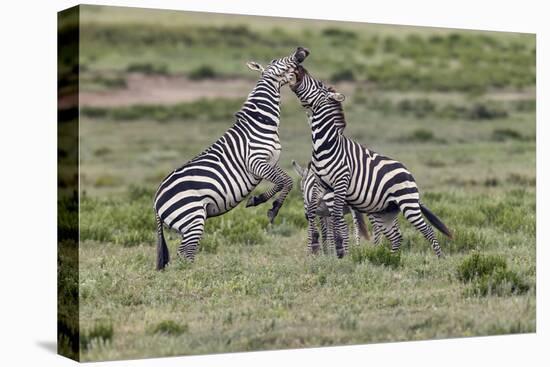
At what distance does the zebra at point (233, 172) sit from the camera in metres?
11.8

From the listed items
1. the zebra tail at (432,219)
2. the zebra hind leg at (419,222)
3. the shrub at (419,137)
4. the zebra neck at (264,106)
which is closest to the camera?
the zebra neck at (264,106)

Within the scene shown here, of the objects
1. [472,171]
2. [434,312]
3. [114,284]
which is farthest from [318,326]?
[472,171]

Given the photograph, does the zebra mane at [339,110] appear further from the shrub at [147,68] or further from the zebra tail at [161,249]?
the zebra tail at [161,249]

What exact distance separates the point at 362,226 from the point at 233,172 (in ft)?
5.89

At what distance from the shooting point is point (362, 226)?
12789 mm

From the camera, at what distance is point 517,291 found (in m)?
12.6

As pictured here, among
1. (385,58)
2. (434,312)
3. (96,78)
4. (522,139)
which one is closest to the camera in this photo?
(96,78)

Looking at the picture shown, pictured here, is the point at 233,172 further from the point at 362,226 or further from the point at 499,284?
the point at 499,284

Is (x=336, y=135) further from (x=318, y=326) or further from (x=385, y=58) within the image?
(x=318, y=326)

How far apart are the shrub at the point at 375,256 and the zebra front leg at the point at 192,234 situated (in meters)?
1.80

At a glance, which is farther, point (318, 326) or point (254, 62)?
point (254, 62)

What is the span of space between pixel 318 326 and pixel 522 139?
4.38 meters

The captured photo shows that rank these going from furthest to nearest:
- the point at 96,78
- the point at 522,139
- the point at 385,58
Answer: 1. the point at 522,139
2. the point at 385,58
3. the point at 96,78

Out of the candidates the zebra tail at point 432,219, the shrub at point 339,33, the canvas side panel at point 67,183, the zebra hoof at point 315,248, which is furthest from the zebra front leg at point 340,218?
the canvas side panel at point 67,183
